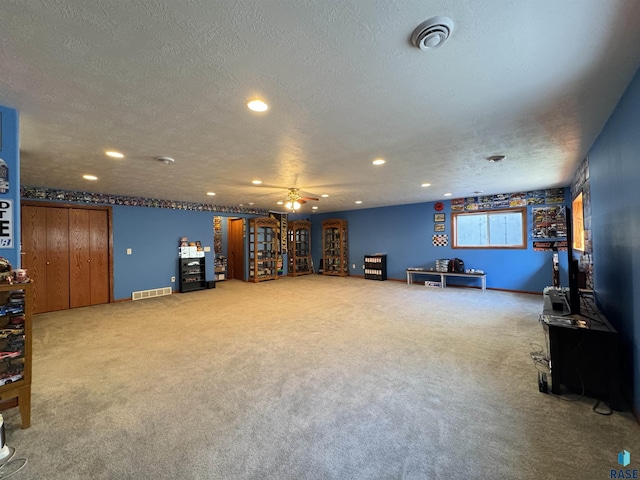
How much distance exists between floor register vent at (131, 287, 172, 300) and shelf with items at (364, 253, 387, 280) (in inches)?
225

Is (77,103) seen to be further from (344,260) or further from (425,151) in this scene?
(344,260)

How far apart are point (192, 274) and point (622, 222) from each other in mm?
7888

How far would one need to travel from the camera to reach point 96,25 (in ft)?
4.26

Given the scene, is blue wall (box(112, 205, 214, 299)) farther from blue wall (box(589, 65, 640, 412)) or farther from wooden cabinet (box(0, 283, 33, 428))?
blue wall (box(589, 65, 640, 412))

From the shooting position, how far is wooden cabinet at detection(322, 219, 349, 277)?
9.83m

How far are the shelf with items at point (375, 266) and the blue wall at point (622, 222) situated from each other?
5786mm

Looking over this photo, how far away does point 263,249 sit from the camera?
361 inches

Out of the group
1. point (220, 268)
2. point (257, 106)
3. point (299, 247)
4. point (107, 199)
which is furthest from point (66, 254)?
point (299, 247)

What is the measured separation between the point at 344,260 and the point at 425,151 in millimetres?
6825

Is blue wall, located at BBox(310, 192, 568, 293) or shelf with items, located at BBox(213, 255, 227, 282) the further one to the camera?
shelf with items, located at BBox(213, 255, 227, 282)

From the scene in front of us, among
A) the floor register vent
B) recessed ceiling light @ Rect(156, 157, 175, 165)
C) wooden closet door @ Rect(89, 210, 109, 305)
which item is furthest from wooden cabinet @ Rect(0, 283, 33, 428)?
the floor register vent

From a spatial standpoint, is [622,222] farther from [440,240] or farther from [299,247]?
[299,247]

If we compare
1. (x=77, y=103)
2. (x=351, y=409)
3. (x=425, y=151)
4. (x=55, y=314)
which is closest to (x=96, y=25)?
(x=77, y=103)

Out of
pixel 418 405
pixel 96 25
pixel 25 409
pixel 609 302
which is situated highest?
pixel 96 25
